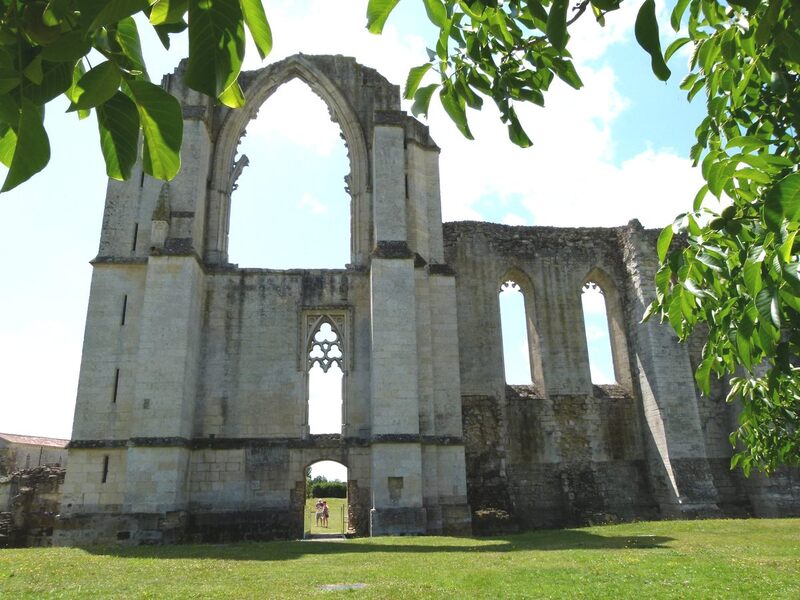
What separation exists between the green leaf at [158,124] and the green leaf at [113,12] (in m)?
0.19

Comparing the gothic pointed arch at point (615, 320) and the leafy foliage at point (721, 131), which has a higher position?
the gothic pointed arch at point (615, 320)

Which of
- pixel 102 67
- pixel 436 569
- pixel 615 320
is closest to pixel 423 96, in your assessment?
pixel 102 67

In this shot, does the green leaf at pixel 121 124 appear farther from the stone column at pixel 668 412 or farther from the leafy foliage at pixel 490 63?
the stone column at pixel 668 412

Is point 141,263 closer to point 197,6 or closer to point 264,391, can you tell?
point 264,391

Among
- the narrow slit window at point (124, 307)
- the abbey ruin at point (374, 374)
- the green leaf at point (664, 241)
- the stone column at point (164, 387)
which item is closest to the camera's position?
the green leaf at point (664, 241)

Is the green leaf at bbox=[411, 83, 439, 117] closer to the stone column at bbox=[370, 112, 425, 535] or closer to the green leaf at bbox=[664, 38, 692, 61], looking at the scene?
the green leaf at bbox=[664, 38, 692, 61]

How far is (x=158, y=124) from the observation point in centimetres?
107

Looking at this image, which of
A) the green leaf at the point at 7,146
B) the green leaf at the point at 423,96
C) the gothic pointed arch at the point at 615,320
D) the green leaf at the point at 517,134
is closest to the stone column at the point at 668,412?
the gothic pointed arch at the point at 615,320

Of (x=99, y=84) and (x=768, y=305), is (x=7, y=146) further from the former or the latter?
(x=768, y=305)

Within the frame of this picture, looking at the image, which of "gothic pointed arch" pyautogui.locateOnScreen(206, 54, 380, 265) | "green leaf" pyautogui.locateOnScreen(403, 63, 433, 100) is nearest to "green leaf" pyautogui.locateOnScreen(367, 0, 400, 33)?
"green leaf" pyautogui.locateOnScreen(403, 63, 433, 100)

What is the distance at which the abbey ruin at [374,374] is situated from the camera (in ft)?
45.3

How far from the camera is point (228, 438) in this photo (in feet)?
47.6

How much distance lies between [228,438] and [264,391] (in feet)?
4.47

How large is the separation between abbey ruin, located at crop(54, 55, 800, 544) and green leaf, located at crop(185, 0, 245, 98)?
44.0ft
